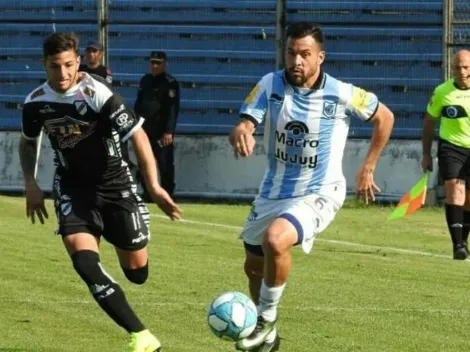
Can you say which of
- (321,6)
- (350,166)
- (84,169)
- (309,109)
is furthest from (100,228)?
(321,6)

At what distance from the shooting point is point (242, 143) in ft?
29.5

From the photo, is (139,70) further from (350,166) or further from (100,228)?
(100,228)

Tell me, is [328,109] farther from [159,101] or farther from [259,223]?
[159,101]

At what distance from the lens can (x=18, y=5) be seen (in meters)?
25.7

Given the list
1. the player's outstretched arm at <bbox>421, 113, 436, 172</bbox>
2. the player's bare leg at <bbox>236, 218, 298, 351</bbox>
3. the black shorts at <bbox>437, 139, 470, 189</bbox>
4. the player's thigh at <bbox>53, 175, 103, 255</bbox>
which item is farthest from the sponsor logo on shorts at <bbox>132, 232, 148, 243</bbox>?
the black shorts at <bbox>437, 139, 470, 189</bbox>

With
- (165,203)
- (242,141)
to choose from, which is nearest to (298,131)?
(242,141)

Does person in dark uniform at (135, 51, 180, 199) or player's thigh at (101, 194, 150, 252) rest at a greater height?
player's thigh at (101, 194, 150, 252)

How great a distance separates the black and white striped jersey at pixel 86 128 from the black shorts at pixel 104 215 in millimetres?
67

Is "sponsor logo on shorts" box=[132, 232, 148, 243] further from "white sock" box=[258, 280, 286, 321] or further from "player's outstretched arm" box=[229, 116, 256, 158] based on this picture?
"player's outstretched arm" box=[229, 116, 256, 158]

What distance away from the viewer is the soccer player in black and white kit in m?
9.12

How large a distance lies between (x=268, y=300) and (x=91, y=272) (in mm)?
1152

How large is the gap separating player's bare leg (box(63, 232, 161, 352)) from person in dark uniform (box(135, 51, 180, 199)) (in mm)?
13717

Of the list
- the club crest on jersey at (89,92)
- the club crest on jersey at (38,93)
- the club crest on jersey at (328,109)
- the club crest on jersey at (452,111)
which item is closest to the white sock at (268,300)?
the club crest on jersey at (328,109)

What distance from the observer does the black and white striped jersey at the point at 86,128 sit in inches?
371
